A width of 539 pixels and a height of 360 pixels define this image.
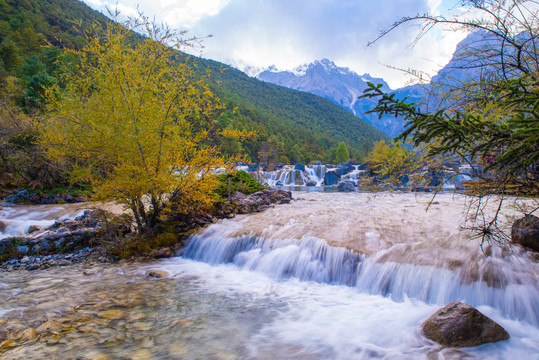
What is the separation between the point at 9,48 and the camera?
38.0 metres

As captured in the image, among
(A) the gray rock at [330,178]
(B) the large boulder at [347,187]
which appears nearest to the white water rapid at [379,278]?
(B) the large boulder at [347,187]

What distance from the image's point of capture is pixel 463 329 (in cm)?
361

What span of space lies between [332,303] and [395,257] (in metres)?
2.06

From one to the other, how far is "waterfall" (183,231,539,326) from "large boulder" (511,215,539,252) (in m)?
0.70

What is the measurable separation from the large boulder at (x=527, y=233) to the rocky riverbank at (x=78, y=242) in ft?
29.2

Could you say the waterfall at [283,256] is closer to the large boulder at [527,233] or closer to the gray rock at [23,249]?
the large boulder at [527,233]

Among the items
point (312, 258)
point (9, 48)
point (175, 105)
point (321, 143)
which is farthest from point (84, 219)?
point (321, 143)

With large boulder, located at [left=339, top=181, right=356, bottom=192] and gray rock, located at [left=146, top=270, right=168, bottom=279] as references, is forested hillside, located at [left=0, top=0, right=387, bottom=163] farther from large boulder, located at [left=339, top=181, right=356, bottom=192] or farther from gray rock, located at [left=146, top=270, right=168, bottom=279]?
large boulder, located at [left=339, top=181, right=356, bottom=192]

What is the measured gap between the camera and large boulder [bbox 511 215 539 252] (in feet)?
17.9

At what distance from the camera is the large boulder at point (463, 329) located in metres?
3.58

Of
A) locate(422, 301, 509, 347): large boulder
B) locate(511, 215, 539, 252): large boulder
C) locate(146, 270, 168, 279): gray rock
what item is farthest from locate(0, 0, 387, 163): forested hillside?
locate(511, 215, 539, 252): large boulder

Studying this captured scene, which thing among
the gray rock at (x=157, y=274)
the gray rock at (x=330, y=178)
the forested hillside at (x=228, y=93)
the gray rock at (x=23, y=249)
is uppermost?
the forested hillside at (x=228, y=93)

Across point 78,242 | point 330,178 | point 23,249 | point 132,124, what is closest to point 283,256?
point 132,124

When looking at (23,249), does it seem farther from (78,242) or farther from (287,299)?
(287,299)
